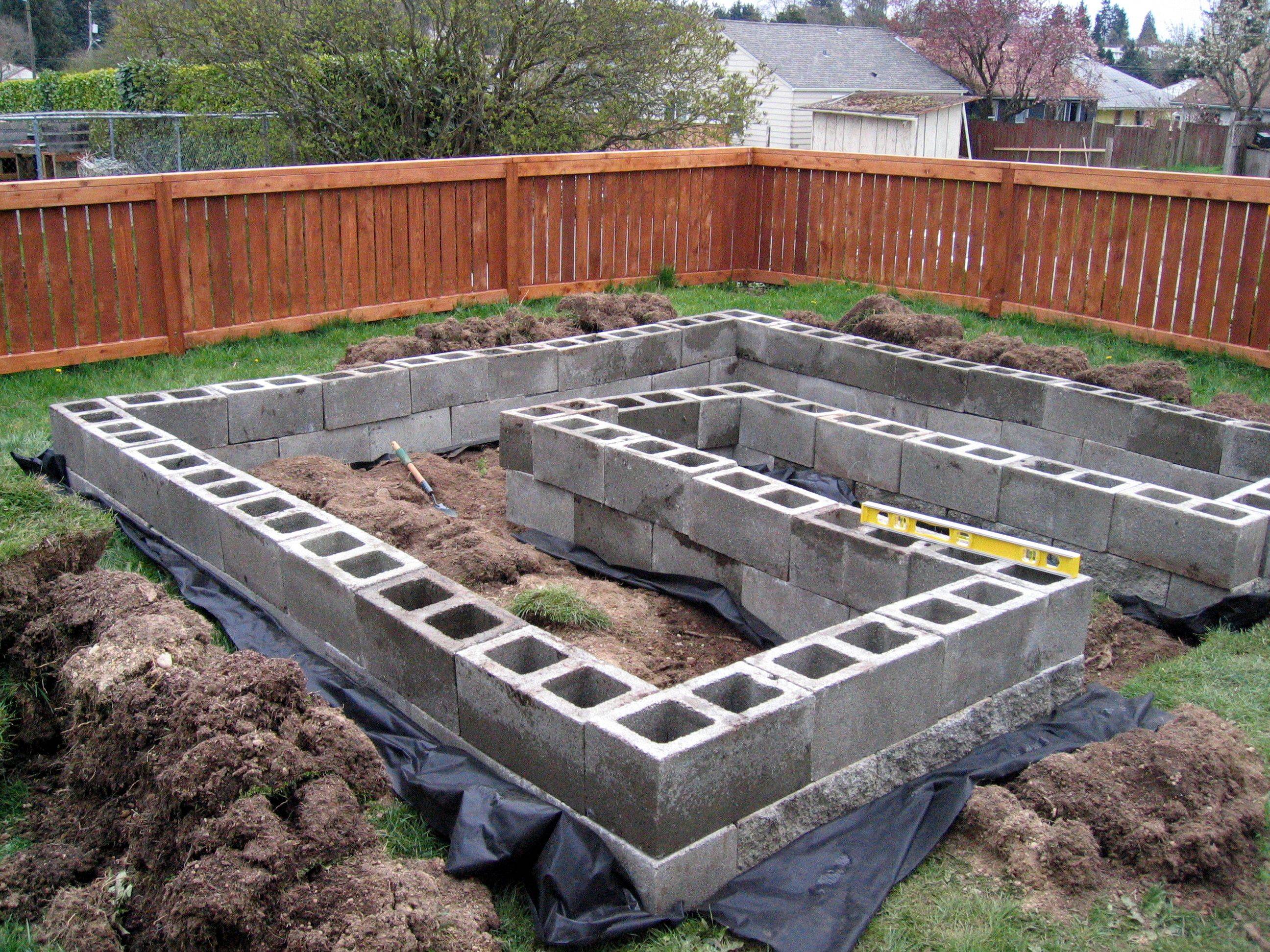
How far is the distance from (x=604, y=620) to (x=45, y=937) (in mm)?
2931

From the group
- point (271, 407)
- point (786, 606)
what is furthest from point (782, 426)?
point (271, 407)

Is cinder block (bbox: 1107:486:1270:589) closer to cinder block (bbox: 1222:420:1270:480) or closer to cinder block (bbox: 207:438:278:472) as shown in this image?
cinder block (bbox: 1222:420:1270:480)

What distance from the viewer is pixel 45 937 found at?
3.39 m

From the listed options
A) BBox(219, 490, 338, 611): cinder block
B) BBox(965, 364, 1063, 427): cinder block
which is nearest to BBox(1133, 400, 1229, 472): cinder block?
BBox(965, 364, 1063, 427): cinder block

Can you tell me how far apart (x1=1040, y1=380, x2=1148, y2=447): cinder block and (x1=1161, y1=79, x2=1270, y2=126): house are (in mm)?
37607

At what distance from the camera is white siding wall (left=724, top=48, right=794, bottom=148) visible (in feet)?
122

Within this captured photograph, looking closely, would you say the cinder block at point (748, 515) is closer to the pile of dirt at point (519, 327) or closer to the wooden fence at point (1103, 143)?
the pile of dirt at point (519, 327)

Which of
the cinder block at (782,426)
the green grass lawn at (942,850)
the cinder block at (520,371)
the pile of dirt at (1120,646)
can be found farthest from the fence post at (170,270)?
the pile of dirt at (1120,646)

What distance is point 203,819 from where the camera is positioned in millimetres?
3531

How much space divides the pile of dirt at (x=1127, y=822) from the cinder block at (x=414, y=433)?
535 cm

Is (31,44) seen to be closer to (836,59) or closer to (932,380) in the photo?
(836,59)

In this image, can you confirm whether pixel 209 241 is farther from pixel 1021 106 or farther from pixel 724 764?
pixel 1021 106

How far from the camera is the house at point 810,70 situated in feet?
122

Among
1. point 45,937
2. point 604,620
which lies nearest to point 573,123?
point 604,620
